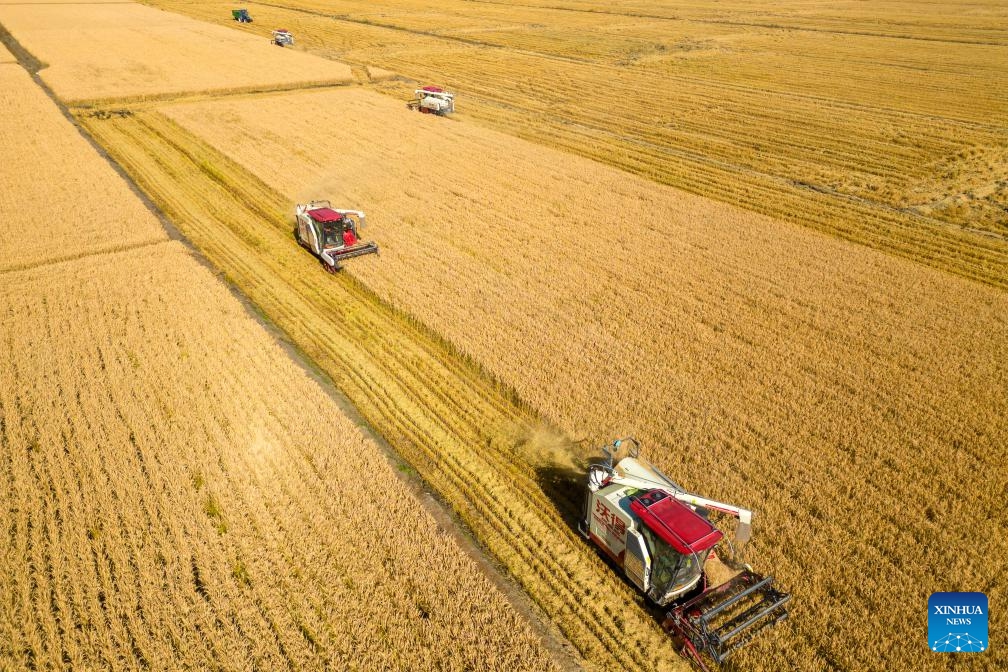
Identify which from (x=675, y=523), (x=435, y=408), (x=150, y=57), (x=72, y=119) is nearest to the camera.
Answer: (x=675, y=523)

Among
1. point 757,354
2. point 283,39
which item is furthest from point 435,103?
point 283,39

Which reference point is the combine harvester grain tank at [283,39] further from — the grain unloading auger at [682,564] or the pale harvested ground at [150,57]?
the grain unloading auger at [682,564]

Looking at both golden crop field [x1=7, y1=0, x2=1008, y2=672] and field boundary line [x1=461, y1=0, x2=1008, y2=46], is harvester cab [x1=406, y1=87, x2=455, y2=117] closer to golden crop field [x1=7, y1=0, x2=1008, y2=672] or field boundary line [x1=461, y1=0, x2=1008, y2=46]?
golden crop field [x1=7, y1=0, x2=1008, y2=672]

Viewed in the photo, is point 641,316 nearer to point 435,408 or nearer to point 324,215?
point 435,408

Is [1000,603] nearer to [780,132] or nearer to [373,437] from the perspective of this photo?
[373,437]

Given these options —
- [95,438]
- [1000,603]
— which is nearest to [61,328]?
[95,438]
